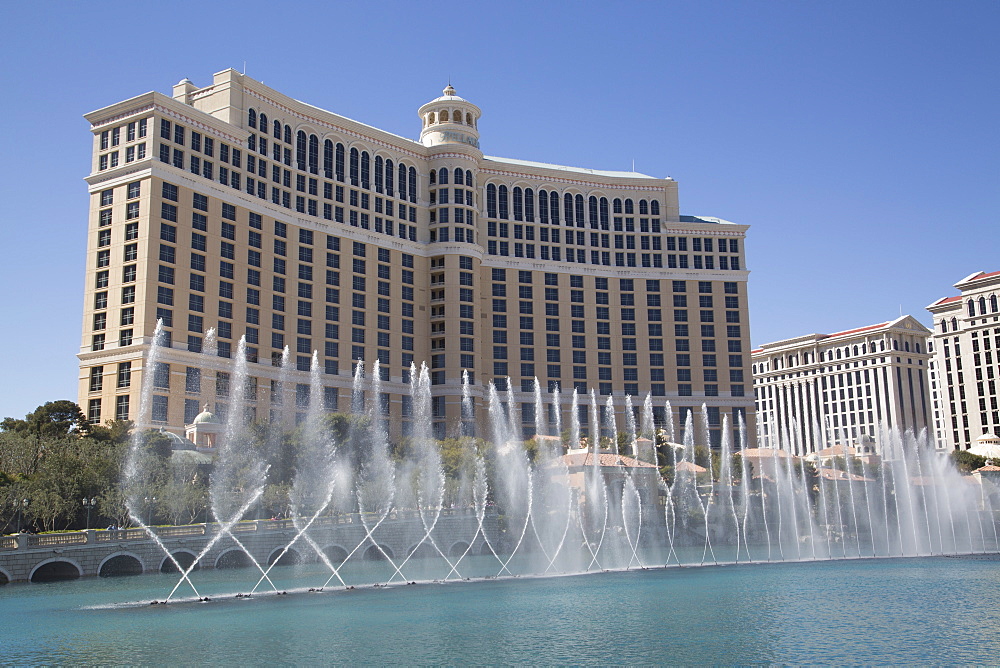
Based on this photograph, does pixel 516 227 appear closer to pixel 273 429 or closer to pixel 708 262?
pixel 708 262

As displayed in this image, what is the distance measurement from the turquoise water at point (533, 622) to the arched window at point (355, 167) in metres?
71.0

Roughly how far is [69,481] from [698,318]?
91960 millimetres

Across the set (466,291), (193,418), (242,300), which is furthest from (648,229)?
(193,418)

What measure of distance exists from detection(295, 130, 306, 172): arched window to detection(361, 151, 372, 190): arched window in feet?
26.7

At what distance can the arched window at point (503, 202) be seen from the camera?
12512 cm

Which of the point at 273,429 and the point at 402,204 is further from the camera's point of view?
the point at 402,204

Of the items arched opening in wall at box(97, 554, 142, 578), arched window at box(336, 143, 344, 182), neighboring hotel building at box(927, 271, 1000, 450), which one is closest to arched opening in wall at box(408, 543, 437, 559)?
arched opening in wall at box(97, 554, 142, 578)

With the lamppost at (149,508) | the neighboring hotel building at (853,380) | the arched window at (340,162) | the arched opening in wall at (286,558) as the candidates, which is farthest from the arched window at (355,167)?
the neighboring hotel building at (853,380)

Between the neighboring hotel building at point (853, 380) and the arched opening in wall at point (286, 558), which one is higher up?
the neighboring hotel building at point (853, 380)

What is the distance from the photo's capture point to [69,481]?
57719 mm

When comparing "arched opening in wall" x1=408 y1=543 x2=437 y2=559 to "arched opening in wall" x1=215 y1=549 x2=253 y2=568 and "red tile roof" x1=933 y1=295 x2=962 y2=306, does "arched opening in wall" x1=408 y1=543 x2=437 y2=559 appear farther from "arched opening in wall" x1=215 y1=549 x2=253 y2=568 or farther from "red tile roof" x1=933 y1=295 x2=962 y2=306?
"red tile roof" x1=933 y1=295 x2=962 y2=306

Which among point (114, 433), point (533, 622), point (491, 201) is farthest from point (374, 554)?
point (491, 201)

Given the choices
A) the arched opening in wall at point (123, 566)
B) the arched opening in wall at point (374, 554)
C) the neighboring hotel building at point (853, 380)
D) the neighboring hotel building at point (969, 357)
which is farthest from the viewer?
the neighboring hotel building at point (853, 380)

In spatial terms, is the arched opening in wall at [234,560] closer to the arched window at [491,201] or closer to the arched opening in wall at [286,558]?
the arched opening in wall at [286,558]
